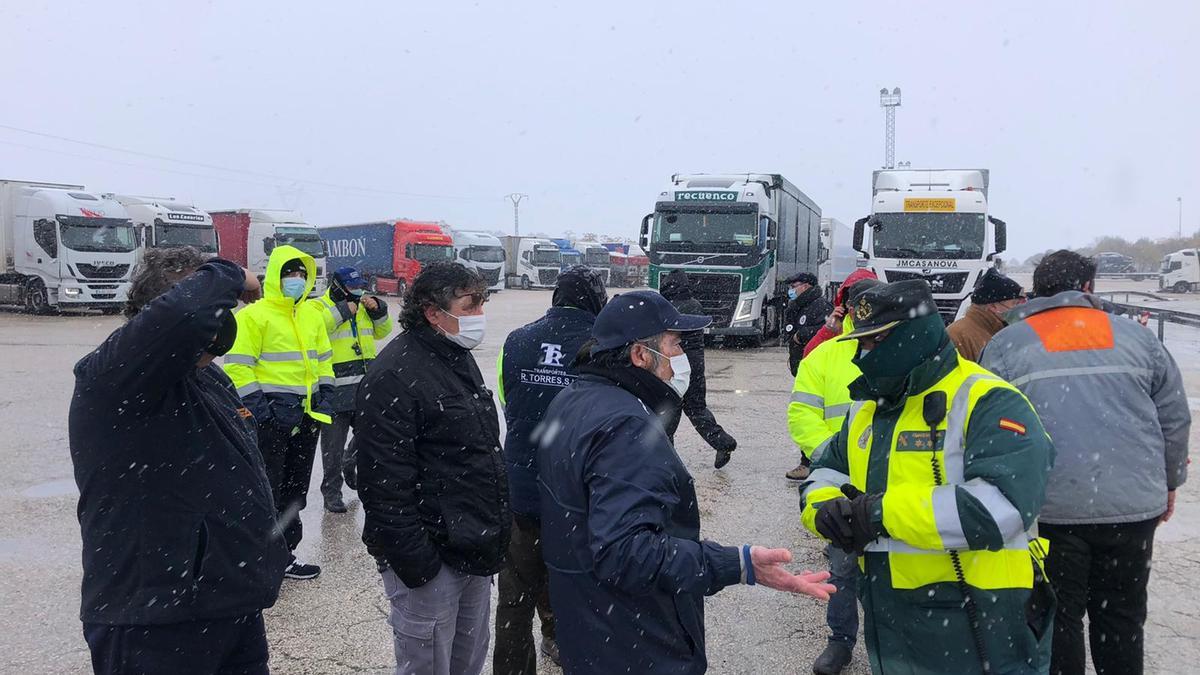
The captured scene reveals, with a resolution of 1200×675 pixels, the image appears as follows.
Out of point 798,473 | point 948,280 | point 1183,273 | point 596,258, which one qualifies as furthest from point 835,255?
point 798,473

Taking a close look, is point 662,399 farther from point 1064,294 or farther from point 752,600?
point 752,600

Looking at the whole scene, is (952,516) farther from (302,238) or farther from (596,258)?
(596,258)

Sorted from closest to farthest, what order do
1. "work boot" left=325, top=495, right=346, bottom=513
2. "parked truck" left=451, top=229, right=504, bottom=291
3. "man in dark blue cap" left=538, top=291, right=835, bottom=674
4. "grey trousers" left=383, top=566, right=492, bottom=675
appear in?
"man in dark blue cap" left=538, top=291, right=835, bottom=674 → "grey trousers" left=383, top=566, right=492, bottom=675 → "work boot" left=325, top=495, right=346, bottom=513 → "parked truck" left=451, top=229, right=504, bottom=291

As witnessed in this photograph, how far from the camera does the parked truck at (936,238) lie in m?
15.8

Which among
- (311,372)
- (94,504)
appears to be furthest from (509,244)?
(94,504)

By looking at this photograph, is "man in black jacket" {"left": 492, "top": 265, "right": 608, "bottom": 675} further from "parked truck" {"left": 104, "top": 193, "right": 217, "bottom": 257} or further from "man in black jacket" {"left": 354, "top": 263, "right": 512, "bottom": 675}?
"parked truck" {"left": 104, "top": 193, "right": 217, "bottom": 257}

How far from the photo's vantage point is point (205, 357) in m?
2.51

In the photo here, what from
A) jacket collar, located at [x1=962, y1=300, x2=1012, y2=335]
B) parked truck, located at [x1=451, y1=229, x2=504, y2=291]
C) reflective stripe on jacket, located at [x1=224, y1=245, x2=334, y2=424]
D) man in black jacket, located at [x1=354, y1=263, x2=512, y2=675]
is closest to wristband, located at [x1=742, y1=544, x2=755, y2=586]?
man in black jacket, located at [x1=354, y1=263, x2=512, y2=675]

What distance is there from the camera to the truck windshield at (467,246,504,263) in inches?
1483

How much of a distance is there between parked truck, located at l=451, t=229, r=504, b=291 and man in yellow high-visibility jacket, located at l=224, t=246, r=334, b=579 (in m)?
32.1

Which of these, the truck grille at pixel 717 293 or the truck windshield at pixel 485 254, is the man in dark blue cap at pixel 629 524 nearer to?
the truck grille at pixel 717 293

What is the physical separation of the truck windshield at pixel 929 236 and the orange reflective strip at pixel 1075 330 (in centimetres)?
1355

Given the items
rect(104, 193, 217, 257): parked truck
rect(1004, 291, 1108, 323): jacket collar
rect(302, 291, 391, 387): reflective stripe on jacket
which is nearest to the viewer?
rect(1004, 291, 1108, 323): jacket collar

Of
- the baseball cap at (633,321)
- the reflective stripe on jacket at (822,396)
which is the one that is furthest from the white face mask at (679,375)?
the reflective stripe on jacket at (822,396)
